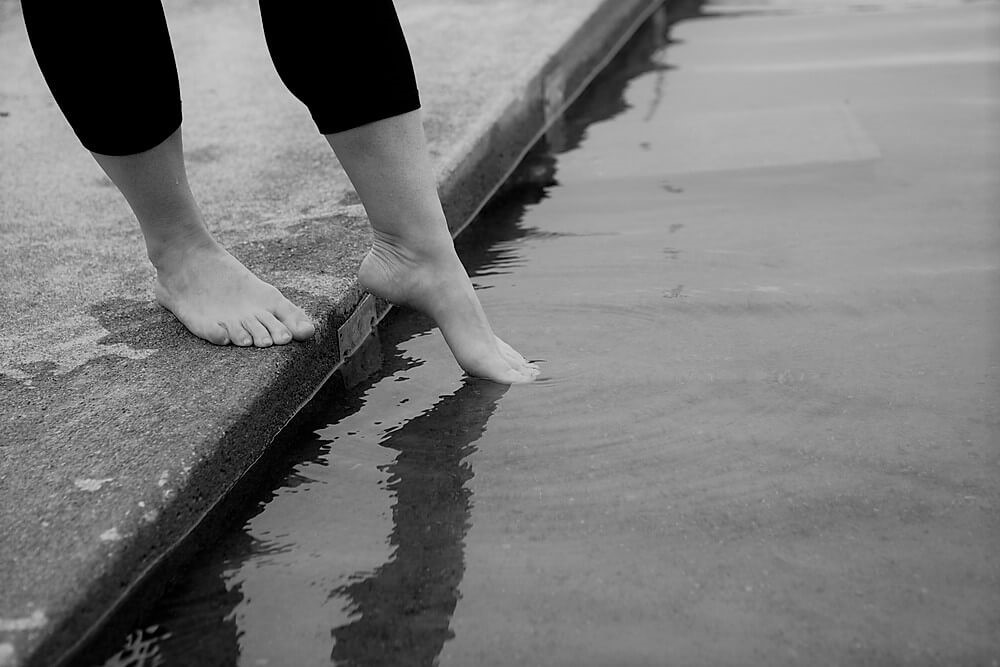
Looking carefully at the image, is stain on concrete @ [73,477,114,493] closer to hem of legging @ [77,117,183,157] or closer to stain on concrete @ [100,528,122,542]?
stain on concrete @ [100,528,122,542]

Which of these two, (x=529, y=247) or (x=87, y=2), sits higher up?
(x=87, y=2)

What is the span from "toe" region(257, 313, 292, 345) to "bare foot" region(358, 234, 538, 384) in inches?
6.4

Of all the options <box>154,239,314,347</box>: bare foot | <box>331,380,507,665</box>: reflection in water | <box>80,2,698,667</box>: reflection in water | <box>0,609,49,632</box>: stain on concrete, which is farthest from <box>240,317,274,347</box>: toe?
<box>0,609,49,632</box>: stain on concrete

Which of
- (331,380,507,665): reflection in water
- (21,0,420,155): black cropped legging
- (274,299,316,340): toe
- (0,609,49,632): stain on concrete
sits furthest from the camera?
(274,299,316,340): toe

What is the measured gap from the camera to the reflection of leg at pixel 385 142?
161 cm

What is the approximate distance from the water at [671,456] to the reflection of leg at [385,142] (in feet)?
0.43

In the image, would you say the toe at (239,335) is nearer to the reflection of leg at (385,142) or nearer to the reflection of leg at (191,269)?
the reflection of leg at (191,269)

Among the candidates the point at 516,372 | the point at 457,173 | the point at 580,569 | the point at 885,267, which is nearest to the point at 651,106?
the point at 457,173

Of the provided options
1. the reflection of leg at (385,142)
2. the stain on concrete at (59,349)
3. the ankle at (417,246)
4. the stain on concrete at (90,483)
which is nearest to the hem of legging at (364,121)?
the reflection of leg at (385,142)

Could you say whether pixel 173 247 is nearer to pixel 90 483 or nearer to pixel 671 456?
pixel 90 483

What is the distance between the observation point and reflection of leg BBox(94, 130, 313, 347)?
1783 mm

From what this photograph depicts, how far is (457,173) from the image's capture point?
2.64m

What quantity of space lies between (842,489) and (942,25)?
340 cm

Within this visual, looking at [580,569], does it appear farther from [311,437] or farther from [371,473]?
[311,437]
